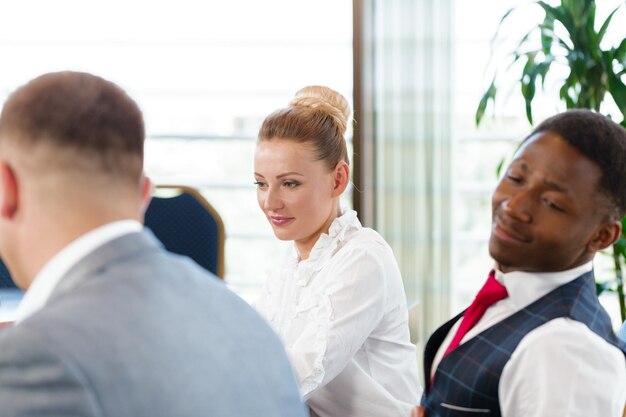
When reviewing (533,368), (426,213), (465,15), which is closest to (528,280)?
(533,368)

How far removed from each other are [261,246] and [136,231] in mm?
4113

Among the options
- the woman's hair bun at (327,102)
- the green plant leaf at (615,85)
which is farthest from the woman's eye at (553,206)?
the green plant leaf at (615,85)

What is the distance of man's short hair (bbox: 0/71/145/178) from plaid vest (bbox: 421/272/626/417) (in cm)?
60

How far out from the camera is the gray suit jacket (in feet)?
2.71

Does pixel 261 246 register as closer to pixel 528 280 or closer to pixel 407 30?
pixel 407 30

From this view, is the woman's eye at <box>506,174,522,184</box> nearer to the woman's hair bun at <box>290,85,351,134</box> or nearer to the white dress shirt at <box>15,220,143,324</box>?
the white dress shirt at <box>15,220,143,324</box>

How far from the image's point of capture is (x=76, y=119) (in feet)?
3.24

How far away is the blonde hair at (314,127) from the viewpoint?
2205 mm

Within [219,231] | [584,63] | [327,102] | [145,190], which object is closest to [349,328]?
[327,102]

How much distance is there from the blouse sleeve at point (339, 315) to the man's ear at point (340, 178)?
213mm

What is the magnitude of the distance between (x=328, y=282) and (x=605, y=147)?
86cm

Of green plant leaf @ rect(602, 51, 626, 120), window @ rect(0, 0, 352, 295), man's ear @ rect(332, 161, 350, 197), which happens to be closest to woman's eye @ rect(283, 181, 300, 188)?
man's ear @ rect(332, 161, 350, 197)

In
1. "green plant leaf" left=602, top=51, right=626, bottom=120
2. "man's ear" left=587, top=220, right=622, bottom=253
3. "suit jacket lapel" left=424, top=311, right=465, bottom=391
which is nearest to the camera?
"man's ear" left=587, top=220, right=622, bottom=253

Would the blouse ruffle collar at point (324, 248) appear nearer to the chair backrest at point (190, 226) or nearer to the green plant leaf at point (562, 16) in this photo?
the chair backrest at point (190, 226)
